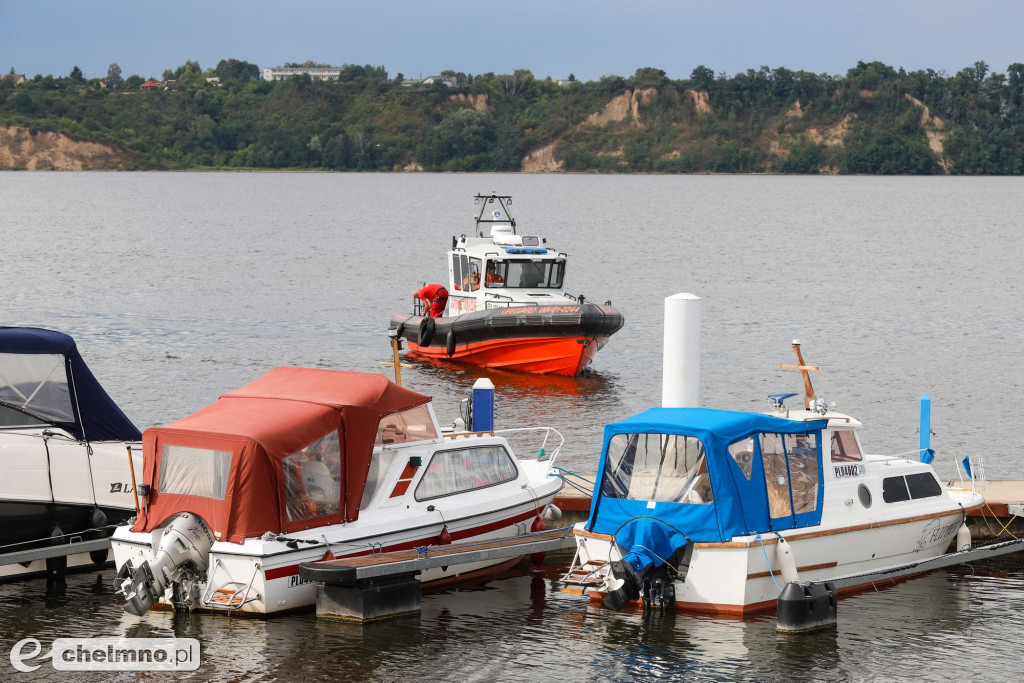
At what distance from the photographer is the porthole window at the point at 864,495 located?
50.5 ft

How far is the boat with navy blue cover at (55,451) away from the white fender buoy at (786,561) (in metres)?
6.84

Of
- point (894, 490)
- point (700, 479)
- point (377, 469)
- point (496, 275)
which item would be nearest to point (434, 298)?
point (496, 275)

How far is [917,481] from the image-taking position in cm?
1628

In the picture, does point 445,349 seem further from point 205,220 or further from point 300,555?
point 205,220

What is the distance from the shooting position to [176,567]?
13.7 meters

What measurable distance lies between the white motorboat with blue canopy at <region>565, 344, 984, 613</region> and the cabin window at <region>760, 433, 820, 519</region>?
0.01 m

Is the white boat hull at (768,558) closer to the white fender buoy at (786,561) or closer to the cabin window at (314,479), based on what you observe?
the white fender buoy at (786,561)

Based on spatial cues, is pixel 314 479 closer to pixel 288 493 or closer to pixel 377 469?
pixel 288 493

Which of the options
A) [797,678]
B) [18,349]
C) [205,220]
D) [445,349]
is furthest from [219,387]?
[205,220]

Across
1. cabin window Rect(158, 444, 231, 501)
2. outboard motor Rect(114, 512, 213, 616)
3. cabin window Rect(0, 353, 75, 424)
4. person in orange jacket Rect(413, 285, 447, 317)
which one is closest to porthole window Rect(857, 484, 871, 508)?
cabin window Rect(158, 444, 231, 501)

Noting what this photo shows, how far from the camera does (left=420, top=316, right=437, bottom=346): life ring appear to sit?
3484 centimetres

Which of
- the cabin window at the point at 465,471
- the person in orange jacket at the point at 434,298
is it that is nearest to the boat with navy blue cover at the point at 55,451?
the cabin window at the point at 465,471

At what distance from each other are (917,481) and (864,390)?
1647 cm

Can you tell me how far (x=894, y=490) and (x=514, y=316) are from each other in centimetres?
1779
